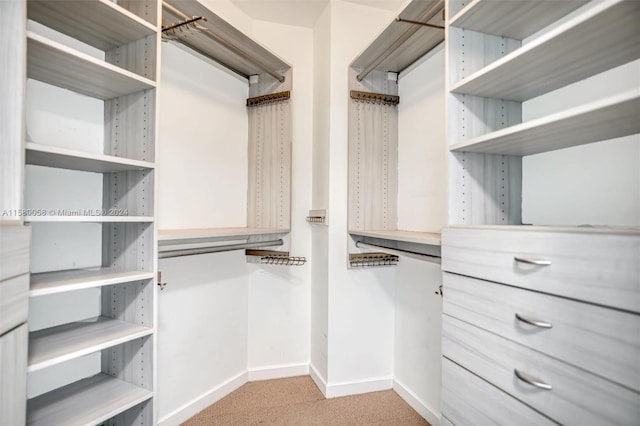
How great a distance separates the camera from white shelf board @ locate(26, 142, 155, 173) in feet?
3.56

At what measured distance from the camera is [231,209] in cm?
230

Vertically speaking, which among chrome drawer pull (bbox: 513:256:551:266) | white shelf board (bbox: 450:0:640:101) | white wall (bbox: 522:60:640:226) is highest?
white shelf board (bbox: 450:0:640:101)

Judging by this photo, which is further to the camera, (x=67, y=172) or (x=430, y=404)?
(x=430, y=404)

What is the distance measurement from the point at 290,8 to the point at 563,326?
2470 millimetres

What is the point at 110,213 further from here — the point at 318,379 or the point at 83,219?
the point at 318,379

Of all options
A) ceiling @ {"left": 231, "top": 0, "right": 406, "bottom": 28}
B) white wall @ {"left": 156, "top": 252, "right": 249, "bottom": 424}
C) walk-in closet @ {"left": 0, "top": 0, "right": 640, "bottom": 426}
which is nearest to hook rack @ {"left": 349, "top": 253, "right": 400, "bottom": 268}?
walk-in closet @ {"left": 0, "top": 0, "right": 640, "bottom": 426}

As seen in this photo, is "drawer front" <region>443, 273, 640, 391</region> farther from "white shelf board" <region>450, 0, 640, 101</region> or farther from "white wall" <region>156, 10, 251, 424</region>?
"white wall" <region>156, 10, 251, 424</region>

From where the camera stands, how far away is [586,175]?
118 cm

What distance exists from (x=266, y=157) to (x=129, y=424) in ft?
5.69

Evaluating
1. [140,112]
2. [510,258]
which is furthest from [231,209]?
[510,258]

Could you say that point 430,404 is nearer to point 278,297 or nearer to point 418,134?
point 278,297

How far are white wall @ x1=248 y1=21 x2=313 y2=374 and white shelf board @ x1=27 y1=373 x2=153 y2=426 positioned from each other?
1073mm

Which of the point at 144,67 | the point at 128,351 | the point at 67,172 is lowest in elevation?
the point at 128,351

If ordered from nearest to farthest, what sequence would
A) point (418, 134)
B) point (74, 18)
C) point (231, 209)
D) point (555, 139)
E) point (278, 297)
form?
1. point (555, 139)
2. point (74, 18)
3. point (418, 134)
4. point (231, 209)
5. point (278, 297)
